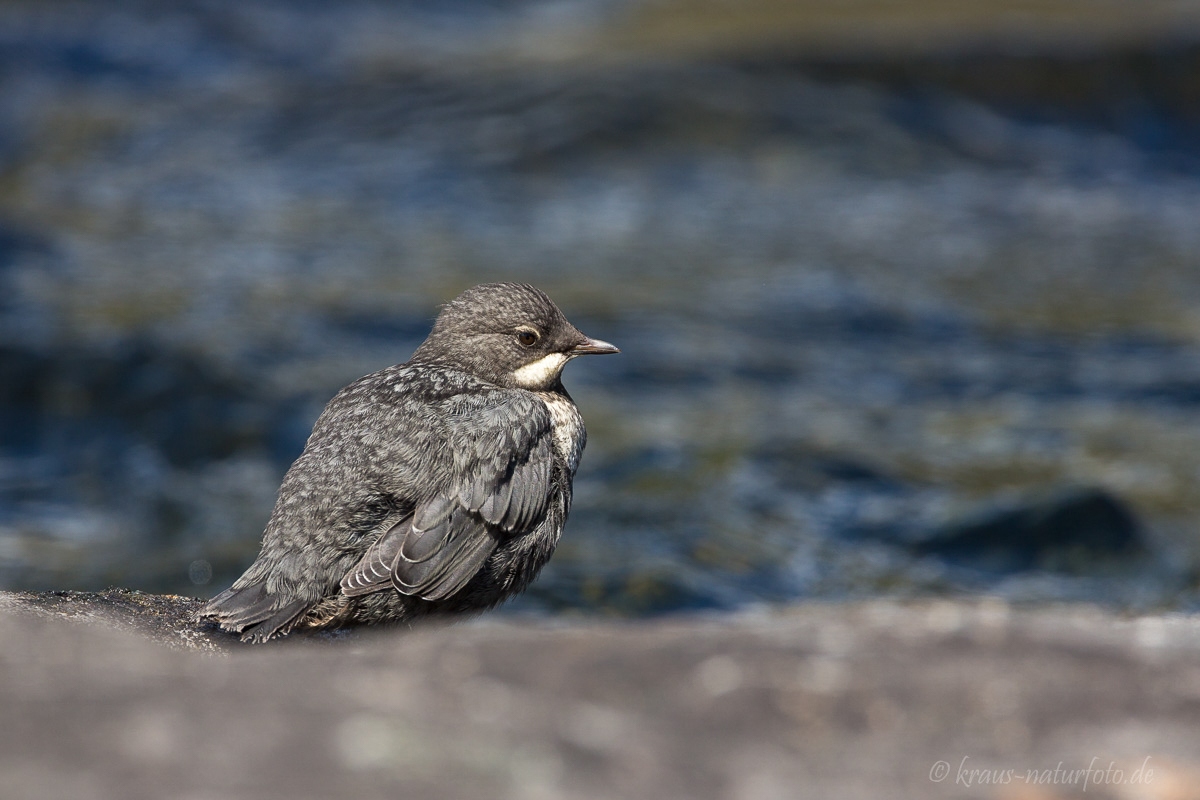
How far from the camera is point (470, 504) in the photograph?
179 inches

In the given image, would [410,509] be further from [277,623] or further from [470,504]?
[277,623]

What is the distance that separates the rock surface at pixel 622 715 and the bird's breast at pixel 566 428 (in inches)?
80.0

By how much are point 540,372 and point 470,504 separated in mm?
1043

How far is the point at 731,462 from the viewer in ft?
30.6

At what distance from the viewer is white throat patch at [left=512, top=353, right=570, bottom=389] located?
214 inches

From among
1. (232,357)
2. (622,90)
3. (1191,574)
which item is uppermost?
(622,90)

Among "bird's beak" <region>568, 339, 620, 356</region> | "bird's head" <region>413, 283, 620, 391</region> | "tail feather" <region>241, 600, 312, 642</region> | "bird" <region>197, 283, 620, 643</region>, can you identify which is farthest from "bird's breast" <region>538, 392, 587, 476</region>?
"tail feather" <region>241, 600, 312, 642</region>

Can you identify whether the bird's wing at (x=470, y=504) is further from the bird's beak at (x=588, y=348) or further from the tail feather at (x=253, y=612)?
the bird's beak at (x=588, y=348)

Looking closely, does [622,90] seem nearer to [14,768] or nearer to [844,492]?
[844,492]

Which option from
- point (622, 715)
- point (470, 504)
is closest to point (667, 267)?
point (470, 504)

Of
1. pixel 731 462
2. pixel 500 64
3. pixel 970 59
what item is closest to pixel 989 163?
pixel 970 59

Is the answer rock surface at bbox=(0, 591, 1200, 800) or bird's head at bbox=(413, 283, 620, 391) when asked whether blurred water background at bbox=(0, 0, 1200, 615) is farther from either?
rock surface at bbox=(0, 591, 1200, 800)

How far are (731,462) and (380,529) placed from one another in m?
5.13

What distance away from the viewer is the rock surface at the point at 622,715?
2.21m
